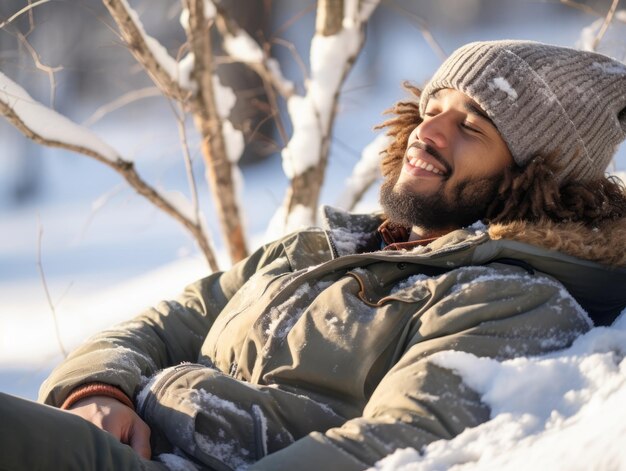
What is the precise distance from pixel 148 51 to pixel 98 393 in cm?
160

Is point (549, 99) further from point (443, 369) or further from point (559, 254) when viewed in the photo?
point (443, 369)

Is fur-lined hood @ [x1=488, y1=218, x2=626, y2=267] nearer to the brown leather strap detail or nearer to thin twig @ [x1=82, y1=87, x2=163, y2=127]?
the brown leather strap detail

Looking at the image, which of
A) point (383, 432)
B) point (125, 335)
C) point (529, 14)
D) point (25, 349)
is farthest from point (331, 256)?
point (529, 14)

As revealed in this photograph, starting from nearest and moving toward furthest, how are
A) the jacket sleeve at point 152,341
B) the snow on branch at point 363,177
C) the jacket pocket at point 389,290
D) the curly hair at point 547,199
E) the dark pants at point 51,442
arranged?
the dark pants at point 51,442
the jacket pocket at point 389,290
the jacket sleeve at point 152,341
the curly hair at point 547,199
the snow on branch at point 363,177

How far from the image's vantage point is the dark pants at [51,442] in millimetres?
1370

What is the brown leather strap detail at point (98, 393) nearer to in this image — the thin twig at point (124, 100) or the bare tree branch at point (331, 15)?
the thin twig at point (124, 100)

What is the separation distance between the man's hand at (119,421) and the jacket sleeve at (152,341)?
0.26 feet

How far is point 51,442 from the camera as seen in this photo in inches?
54.9

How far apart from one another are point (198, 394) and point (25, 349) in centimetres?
347

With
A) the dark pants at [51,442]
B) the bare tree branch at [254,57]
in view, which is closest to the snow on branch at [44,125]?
the bare tree branch at [254,57]

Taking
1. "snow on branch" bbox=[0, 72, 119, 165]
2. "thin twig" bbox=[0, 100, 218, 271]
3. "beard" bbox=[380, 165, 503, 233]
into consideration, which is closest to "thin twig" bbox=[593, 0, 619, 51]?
"beard" bbox=[380, 165, 503, 233]

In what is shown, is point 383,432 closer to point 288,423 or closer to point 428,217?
point 288,423

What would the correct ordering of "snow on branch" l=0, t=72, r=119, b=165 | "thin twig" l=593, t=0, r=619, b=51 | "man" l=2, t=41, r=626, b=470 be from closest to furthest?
"man" l=2, t=41, r=626, b=470, "snow on branch" l=0, t=72, r=119, b=165, "thin twig" l=593, t=0, r=619, b=51

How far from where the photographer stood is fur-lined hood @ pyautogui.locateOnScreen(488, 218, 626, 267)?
1809 millimetres
